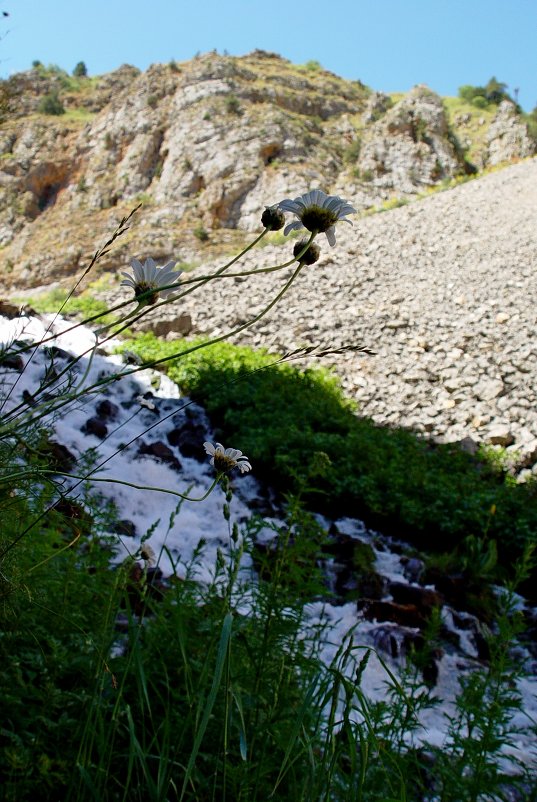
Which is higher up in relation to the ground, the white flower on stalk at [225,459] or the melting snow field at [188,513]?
the melting snow field at [188,513]

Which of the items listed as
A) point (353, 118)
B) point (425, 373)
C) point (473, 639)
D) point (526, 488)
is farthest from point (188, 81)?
point (473, 639)

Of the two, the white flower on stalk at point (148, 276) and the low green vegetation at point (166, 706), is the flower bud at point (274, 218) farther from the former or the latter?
the low green vegetation at point (166, 706)

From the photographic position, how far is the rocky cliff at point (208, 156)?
49.1 ft

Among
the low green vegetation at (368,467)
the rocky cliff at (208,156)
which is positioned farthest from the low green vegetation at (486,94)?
the low green vegetation at (368,467)

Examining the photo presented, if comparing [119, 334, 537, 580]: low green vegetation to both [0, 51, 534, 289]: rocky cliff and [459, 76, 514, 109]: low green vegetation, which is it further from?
[459, 76, 514, 109]: low green vegetation

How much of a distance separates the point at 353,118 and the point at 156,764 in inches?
841

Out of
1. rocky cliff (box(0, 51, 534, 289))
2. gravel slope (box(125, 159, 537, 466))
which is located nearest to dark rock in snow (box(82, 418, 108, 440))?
gravel slope (box(125, 159, 537, 466))

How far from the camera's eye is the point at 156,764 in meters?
1.11

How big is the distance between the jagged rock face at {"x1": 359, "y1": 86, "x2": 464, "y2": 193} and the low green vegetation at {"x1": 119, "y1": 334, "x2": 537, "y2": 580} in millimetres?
11510

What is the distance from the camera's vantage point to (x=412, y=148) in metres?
16.8

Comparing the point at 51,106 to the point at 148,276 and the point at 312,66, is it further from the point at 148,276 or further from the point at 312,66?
the point at 148,276

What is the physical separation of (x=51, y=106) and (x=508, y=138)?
16426 mm

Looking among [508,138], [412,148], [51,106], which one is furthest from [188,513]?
[51,106]

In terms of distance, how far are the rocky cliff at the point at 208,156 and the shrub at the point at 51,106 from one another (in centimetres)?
47
